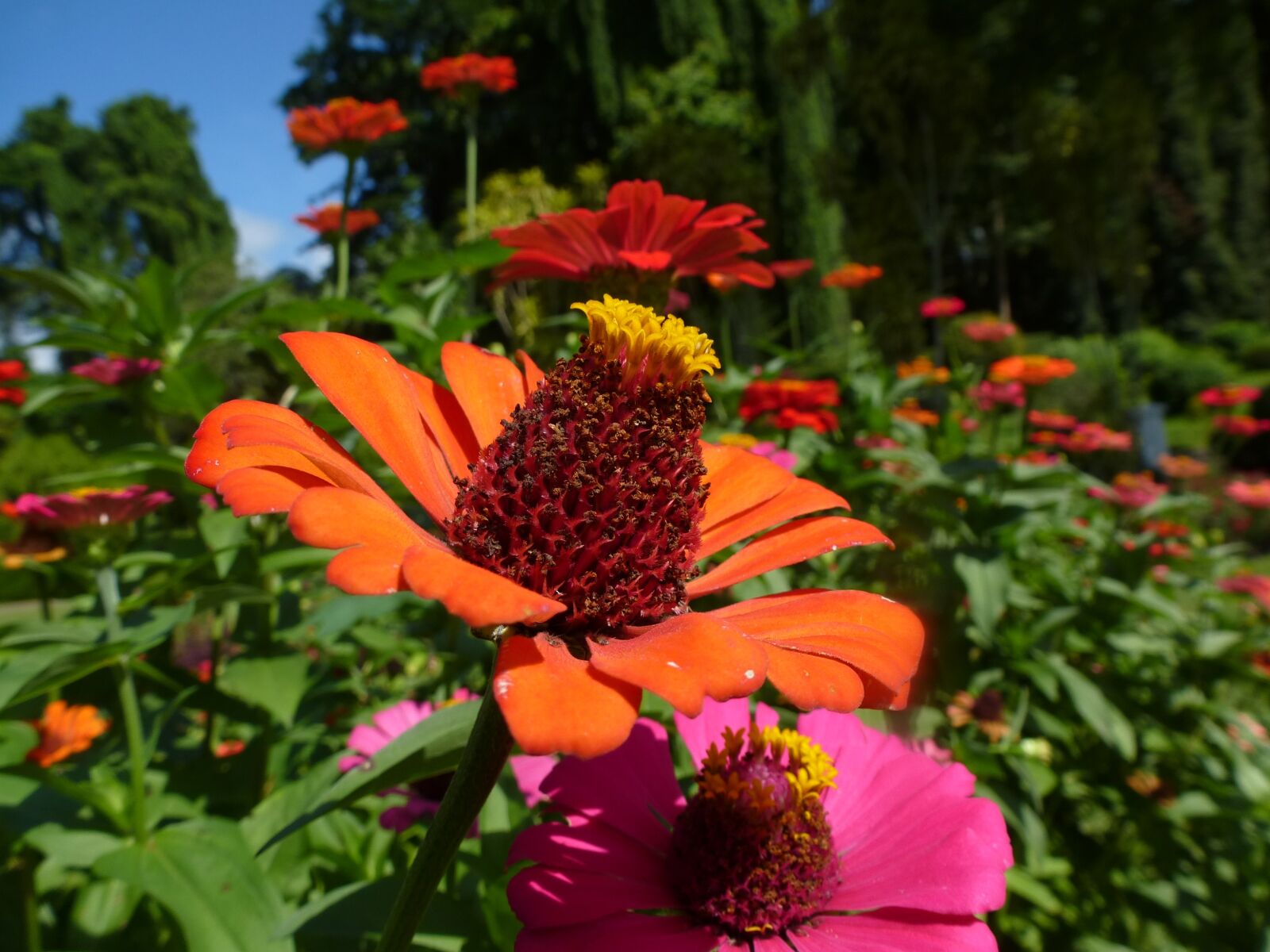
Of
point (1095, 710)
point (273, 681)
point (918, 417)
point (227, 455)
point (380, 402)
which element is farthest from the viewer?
point (918, 417)

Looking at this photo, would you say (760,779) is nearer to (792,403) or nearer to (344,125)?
(792,403)

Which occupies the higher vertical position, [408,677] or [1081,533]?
[1081,533]

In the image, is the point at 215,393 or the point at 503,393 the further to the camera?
the point at 215,393

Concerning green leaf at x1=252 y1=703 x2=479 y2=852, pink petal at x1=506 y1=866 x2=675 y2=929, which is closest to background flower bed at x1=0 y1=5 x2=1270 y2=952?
green leaf at x1=252 y1=703 x2=479 y2=852

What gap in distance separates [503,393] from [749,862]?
481mm

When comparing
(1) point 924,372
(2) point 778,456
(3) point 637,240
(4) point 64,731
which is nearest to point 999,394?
(1) point 924,372

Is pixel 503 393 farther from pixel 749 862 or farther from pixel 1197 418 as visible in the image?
pixel 1197 418

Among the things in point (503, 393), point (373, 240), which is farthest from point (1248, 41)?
point (373, 240)

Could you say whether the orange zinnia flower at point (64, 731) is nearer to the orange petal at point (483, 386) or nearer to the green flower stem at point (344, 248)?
the green flower stem at point (344, 248)

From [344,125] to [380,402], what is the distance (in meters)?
1.62

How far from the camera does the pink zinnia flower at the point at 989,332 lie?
11.5ft

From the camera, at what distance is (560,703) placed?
40 cm

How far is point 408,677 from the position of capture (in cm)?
274

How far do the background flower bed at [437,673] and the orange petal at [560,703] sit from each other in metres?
0.22
